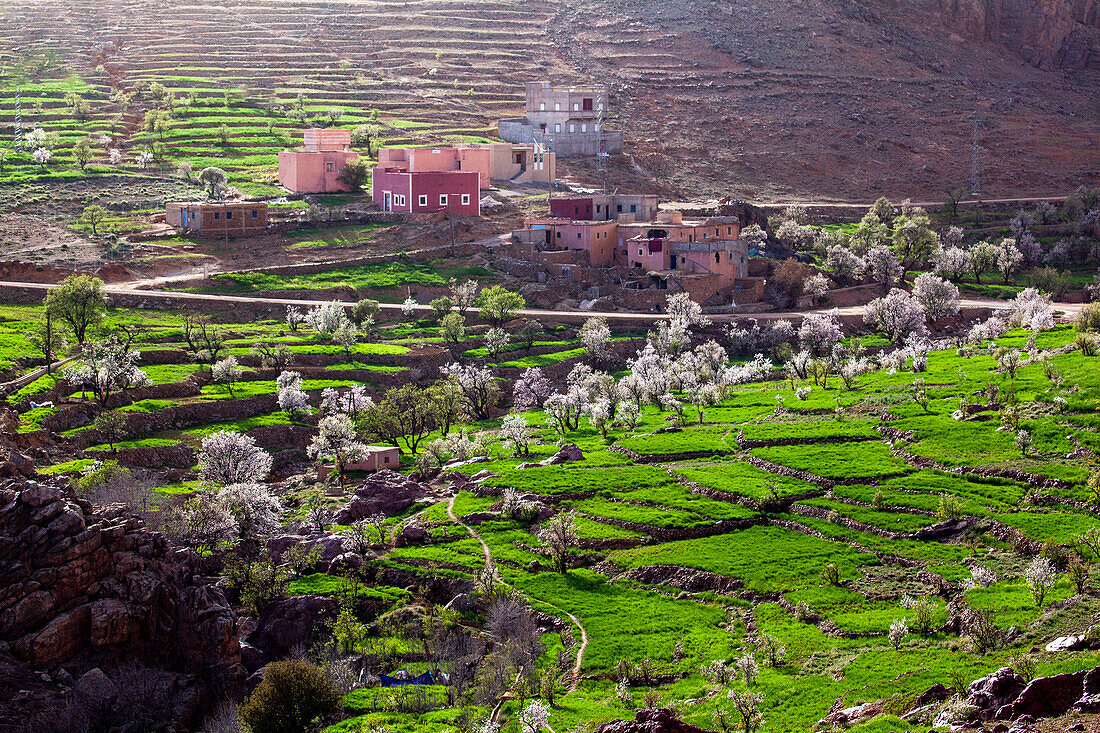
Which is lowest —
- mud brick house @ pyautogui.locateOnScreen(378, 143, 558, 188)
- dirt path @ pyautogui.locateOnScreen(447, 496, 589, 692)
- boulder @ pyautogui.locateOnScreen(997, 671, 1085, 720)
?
dirt path @ pyautogui.locateOnScreen(447, 496, 589, 692)

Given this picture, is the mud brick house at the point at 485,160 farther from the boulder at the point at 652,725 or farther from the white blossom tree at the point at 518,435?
the boulder at the point at 652,725

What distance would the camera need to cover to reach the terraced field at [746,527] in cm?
3666

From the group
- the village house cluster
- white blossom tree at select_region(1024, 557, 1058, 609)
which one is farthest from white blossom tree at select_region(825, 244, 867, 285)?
white blossom tree at select_region(1024, 557, 1058, 609)

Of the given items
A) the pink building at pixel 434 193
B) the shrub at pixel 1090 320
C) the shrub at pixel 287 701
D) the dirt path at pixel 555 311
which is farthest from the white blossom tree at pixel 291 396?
the shrub at pixel 1090 320

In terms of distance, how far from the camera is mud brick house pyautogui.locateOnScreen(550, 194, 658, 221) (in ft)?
324

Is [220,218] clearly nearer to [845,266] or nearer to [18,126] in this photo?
[18,126]

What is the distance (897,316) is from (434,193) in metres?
37.8

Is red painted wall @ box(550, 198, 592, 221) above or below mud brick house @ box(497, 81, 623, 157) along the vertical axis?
below

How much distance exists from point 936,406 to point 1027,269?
49.5 meters

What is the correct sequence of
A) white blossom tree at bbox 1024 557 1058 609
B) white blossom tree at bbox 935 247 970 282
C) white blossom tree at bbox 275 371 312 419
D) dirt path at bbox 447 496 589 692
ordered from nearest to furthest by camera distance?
white blossom tree at bbox 1024 557 1058 609
dirt path at bbox 447 496 589 692
white blossom tree at bbox 275 371 312 419
white blossom tree at bbox 935 247 970 282

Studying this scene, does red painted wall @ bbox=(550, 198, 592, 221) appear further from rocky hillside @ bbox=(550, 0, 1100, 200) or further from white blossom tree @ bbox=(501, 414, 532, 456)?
white blossom tree @ bbox=(501, 414, 532, 456)

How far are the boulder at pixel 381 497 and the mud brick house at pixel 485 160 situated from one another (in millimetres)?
51593

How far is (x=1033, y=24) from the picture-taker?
173m

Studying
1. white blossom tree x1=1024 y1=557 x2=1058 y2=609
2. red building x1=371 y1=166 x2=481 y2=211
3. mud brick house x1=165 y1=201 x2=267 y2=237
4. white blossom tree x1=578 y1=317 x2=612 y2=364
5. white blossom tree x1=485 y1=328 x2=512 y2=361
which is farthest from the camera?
red building x1=371 y1=166 x2=481 y2=211
